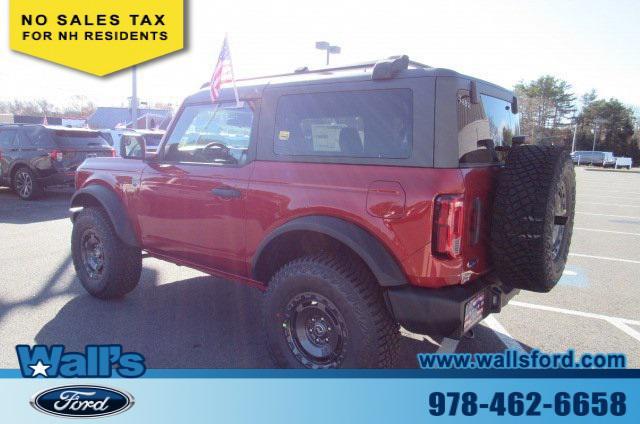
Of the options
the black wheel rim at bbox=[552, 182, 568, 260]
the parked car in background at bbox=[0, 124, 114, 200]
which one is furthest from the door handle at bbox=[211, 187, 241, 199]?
the parked car in background at bbox=[0, 124, 114, 200]

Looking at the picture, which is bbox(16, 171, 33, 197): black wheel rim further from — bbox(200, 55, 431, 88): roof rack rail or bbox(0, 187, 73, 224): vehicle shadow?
bbox(200, 55, 431, 88): roof rack rail

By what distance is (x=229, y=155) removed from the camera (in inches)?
138

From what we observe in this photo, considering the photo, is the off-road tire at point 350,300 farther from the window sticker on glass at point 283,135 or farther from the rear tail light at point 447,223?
the window sticker on glass at point 283,135

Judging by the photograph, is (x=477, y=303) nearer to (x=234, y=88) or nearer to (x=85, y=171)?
(x=234, y=88)

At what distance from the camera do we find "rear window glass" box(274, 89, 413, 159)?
2727 millimetres

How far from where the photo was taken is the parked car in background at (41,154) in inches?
406

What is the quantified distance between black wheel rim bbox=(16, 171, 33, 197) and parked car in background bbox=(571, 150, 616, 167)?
44.2 m

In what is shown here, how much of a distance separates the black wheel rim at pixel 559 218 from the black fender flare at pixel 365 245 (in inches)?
43.9

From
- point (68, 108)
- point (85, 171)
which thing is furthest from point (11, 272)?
point (68, 108)

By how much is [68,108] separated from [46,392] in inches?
2985

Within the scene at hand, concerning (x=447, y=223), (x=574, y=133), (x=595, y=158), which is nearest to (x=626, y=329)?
(x=447, y=223)

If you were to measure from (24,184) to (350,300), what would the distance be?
10.6 meters

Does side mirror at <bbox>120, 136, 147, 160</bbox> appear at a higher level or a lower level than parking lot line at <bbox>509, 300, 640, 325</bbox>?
higher

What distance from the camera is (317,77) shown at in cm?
318
